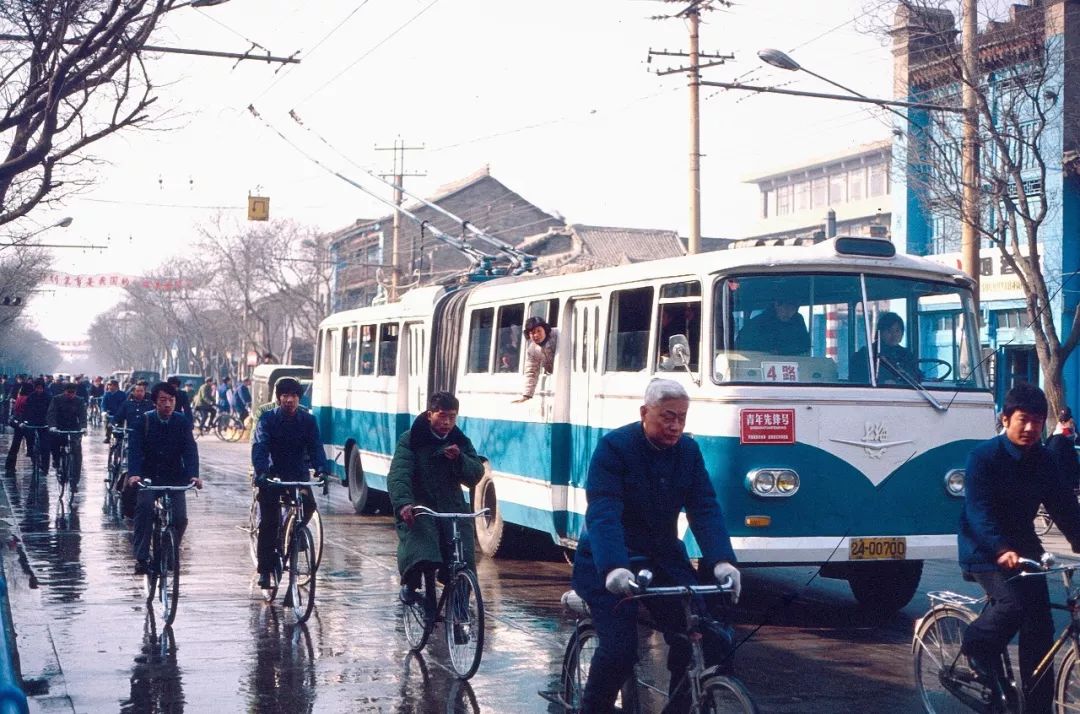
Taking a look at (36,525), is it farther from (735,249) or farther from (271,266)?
(271,266)

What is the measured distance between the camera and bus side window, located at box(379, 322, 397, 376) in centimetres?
1842

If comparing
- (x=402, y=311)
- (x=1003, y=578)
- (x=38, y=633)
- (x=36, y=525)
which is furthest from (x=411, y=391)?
(x=1003, y=578)

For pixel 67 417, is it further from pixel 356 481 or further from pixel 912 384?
pixel 912 384

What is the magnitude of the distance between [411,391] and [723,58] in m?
12.2

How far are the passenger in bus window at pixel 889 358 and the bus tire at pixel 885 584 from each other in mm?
1614

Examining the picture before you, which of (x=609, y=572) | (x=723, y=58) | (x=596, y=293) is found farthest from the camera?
(x=723, y=58)

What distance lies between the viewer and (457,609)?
8539 mm

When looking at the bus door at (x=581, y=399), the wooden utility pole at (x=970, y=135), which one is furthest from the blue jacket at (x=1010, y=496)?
the wooden utility pole at (x=970, y=135)

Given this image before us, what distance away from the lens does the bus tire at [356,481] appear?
19781 mm

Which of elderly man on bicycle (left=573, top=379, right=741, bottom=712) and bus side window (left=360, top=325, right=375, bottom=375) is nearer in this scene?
elderly man on bicycle (left=573, top=379, right=741, bottom=712)

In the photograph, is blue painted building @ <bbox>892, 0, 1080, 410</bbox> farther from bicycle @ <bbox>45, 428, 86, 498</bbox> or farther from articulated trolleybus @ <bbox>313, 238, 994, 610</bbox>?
bicycle @ <bbox>45, 428, 86, 498</bbox>

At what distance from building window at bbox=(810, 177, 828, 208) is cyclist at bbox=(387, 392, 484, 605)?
246 ft

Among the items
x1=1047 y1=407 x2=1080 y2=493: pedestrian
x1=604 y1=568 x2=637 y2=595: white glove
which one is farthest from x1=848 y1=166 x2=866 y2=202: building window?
x1=604 y1=568 x2=637 y2=595: white glove

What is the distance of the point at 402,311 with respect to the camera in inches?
718
